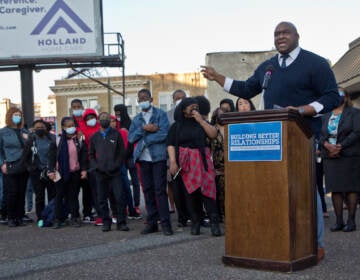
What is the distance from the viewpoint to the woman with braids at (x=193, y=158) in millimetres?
8164

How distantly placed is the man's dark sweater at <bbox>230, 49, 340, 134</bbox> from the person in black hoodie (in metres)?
3.65

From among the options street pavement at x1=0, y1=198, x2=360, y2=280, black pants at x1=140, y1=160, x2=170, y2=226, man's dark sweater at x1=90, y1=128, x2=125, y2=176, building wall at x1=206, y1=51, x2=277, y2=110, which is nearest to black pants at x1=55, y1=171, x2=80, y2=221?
man's dark sweater at x1=90, y1=128, x2=125, y2=176

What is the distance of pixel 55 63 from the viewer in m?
23.9

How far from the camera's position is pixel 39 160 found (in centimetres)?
1020

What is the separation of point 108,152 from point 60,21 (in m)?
14.6

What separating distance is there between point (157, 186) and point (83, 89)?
60.4m

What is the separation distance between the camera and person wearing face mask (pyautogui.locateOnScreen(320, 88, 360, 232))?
8.28m

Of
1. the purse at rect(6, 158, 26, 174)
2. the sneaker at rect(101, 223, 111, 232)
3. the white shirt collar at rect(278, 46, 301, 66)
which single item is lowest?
the sneaker at rect(101, 223, 111, 232)

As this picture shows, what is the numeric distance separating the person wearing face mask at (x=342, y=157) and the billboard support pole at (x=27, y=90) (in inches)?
671

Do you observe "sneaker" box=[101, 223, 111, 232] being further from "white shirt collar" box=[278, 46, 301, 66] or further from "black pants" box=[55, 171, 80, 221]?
"white shirt collar" box=[278, 46, 301, 66]

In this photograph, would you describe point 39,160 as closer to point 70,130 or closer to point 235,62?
point 70,130

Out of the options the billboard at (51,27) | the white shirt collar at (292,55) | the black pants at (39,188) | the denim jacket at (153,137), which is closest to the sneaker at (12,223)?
the black pants at (39,188)

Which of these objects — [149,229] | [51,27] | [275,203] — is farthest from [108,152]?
[51,27]

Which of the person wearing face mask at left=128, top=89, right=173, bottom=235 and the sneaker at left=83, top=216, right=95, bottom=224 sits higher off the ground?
the person wearing face mask at left=128, top=89, right=173, bottom=235
